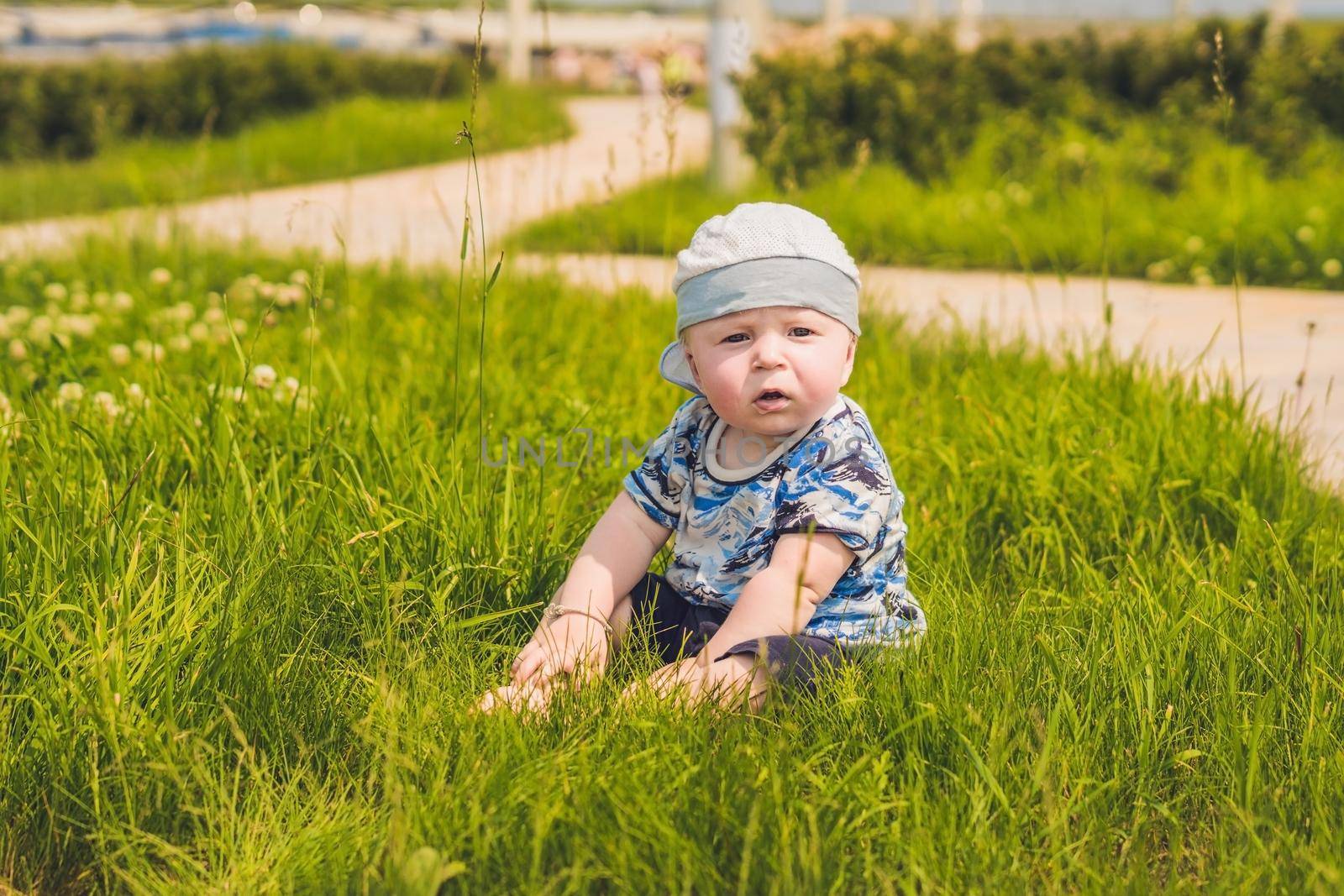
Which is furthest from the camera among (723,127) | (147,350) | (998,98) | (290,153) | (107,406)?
(290,153)

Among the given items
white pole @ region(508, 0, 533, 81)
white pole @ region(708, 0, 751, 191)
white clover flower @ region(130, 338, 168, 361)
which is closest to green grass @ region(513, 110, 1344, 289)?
white pole @ region(708, 0, 751, 191)

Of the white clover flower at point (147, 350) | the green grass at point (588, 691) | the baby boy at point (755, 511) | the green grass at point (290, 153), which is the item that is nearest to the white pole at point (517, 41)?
the green grass at point (290, 153)

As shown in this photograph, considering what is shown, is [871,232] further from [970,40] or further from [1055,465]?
[970,40]

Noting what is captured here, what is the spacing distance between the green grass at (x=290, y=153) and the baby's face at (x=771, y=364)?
19.5ft

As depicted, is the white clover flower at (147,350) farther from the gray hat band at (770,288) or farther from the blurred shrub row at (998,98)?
the blurred shrub row at (998,98)

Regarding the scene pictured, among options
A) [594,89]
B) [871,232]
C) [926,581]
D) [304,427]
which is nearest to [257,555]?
[304,427]

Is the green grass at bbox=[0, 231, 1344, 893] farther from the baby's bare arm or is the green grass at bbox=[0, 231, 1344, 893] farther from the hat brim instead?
the hat brim

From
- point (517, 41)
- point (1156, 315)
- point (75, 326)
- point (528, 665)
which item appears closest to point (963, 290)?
point (1156, 315)

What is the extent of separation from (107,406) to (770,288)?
159 cm

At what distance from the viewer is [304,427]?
2.85m

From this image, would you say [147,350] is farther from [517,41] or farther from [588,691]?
[517,41]

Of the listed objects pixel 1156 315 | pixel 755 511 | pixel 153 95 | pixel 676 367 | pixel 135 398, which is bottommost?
pixel 153 95

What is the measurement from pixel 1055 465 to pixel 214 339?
7.33ft

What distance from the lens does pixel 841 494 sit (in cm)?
206
